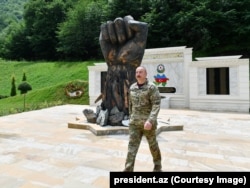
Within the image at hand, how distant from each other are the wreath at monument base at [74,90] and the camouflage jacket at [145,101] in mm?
12566

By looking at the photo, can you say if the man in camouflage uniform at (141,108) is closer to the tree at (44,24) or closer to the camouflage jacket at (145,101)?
the camouflage jacket at (145,101)

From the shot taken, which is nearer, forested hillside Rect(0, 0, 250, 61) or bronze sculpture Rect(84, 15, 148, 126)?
bronze sculpture Rect(84, 15, 148, 126)

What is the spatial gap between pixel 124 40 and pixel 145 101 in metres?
3.77

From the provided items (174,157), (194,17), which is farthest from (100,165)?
(194,17)

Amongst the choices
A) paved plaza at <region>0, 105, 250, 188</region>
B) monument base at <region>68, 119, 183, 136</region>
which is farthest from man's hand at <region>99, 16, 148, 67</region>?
paved plaza at <region>0, 105, 250, 188</region>

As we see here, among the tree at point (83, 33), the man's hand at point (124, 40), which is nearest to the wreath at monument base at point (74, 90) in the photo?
the man's hand at point (124, 40)

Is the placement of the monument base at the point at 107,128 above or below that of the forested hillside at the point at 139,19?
below

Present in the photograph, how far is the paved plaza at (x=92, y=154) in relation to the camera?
323cm

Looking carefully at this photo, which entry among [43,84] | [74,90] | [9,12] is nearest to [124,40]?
[74,90]

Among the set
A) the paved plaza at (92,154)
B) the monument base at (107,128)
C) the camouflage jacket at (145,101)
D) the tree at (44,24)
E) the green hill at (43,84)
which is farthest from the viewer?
the tree at (44,24)

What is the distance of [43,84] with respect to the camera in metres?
21.3

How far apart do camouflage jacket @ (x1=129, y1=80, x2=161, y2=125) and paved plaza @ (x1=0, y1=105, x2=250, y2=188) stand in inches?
38.0

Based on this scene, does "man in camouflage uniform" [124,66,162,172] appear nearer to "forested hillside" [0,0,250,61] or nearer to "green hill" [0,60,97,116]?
"green hill" [0,60,97,116]

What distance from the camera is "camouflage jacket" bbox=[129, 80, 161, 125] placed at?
9.67ft
